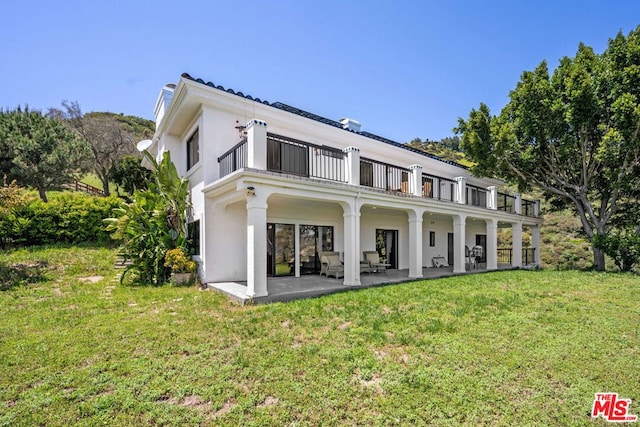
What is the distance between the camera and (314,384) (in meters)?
3.83

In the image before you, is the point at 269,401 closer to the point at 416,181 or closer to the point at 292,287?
the point at 292,287

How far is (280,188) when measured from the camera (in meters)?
8.12

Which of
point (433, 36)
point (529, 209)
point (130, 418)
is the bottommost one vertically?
point (130, 418)

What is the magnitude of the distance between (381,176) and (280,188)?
5.23m

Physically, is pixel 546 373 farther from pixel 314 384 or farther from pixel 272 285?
pixel 272 285

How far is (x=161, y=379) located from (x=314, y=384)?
1.97m

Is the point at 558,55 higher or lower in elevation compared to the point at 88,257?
higher

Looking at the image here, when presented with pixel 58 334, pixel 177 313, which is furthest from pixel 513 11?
Answer: pixel 58 334

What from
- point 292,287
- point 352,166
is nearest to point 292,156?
point 352,166

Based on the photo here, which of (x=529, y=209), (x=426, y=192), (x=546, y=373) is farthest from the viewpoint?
(x=529, y=209)

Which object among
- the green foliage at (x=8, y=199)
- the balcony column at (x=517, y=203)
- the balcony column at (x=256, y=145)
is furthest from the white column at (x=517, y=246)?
the green foliage at (x=8, y=199)

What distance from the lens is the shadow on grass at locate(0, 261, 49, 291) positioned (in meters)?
9.46

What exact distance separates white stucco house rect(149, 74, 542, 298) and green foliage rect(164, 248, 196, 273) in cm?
41

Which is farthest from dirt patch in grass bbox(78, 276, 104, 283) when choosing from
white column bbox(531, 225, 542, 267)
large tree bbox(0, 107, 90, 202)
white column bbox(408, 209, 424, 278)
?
white column bbox(531, 225, 542, 267)
